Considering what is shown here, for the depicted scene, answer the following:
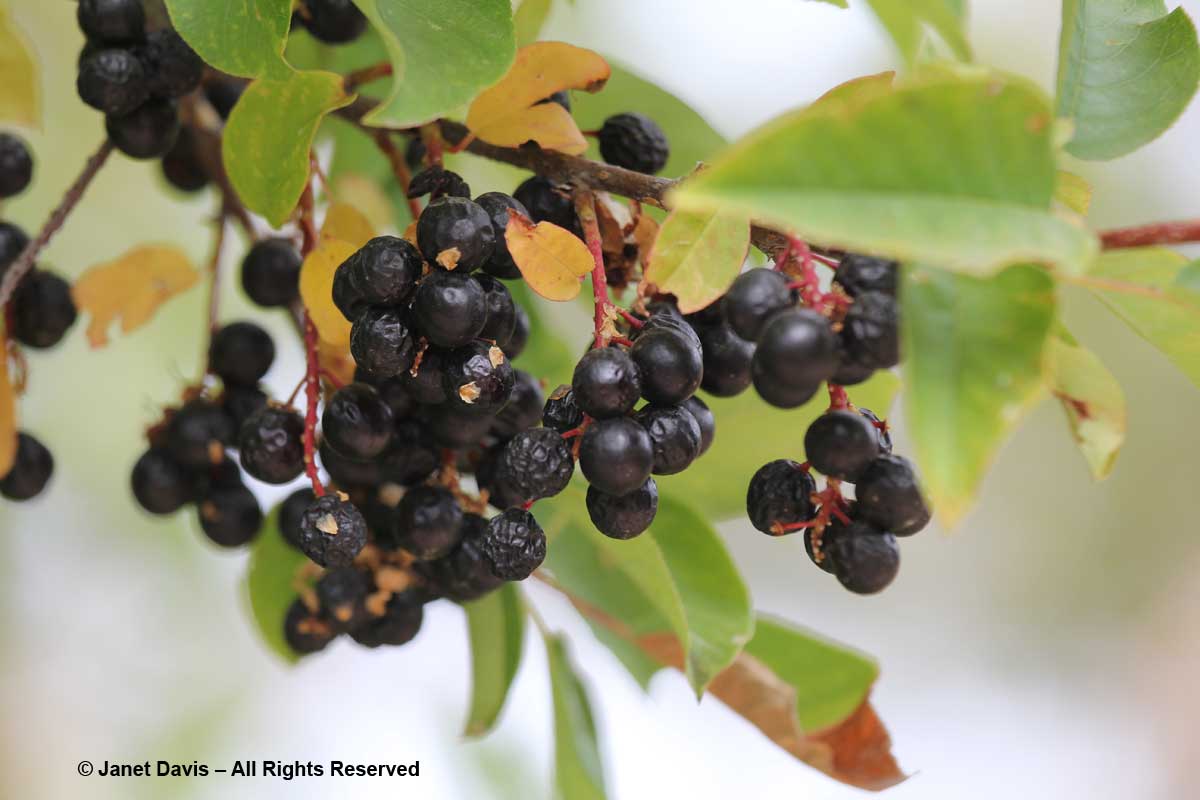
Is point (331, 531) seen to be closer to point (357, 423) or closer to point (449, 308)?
point (357, 423)

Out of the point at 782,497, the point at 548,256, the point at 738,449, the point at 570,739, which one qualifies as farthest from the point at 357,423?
the point at 570,739

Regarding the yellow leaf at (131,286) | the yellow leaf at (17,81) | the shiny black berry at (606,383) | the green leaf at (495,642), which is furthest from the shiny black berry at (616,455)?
the yellow leaf at (17,81)

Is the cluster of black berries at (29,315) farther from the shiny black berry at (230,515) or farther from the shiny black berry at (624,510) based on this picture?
the shiny black berry at (624,510)

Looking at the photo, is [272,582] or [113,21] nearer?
[113,21]

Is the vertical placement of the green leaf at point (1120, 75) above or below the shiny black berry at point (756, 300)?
above

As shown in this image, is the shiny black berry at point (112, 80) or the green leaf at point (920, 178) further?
the shiny black berry at point (112, 80)

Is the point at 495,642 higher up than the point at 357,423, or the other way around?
the point at 357,423
